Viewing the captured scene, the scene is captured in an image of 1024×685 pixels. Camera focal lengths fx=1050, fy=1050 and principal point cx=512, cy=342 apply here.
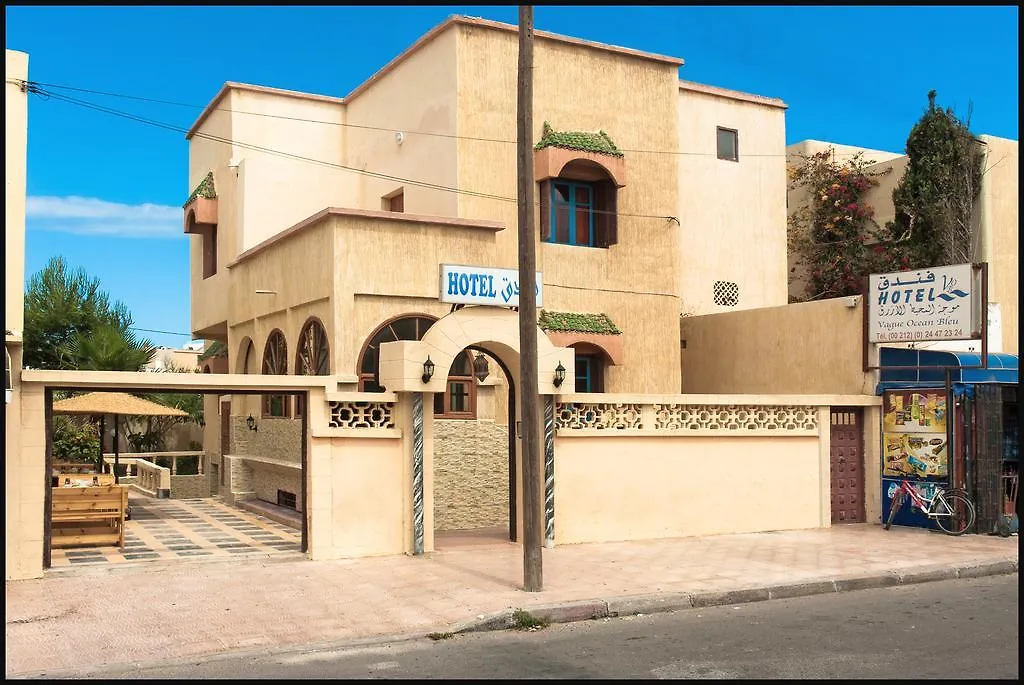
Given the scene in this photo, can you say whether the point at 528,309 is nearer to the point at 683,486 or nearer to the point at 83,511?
the point at 683,486

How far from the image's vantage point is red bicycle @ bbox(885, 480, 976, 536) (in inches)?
624

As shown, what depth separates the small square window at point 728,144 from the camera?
22.8 metres

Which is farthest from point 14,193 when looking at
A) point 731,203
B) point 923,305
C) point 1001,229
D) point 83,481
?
point 1001,229

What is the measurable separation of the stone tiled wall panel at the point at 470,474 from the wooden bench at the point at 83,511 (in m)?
4.88

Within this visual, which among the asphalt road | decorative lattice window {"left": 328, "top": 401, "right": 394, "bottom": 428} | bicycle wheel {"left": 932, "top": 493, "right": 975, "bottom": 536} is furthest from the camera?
bicycle wheel {"left": 932, "top": 493, "right": 975, "bottom": 536}

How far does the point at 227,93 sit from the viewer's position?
21.9 meters

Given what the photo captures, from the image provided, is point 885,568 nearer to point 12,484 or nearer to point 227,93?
point 12,484

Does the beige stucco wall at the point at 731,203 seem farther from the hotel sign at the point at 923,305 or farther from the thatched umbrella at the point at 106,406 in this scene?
the thatched umbrella at the point at 106,406

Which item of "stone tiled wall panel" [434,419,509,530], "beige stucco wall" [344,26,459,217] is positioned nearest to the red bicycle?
"stone tiled wall panel" [434,419,509,530]

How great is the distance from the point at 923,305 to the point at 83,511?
12495mm

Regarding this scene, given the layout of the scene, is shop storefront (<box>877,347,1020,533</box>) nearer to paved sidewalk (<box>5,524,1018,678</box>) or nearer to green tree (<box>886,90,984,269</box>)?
paved sidewalk (<box>5,524,1018,678</box>)

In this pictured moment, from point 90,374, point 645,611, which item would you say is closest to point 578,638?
point 645,611

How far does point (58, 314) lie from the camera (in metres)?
32.9

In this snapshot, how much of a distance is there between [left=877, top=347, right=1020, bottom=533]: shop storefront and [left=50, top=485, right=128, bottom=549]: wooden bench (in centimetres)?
1163
